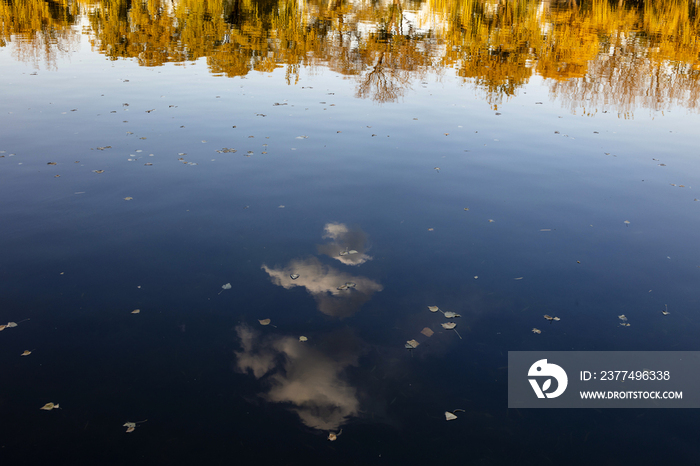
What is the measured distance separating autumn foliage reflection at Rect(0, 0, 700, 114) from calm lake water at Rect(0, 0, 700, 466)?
145 inches

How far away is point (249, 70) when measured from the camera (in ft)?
96.6

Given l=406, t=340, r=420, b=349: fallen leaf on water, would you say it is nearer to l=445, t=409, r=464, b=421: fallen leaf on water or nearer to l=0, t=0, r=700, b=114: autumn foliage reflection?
l=445, t=409, r=464, b=421: fallen leaf on water

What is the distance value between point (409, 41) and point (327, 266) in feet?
112

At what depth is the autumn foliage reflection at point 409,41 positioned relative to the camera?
92.0 ft

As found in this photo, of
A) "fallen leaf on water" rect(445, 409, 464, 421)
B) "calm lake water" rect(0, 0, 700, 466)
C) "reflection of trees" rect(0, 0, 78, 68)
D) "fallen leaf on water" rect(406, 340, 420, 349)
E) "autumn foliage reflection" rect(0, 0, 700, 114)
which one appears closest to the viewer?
"calm lake water" rect(0, 0, 700, 466)

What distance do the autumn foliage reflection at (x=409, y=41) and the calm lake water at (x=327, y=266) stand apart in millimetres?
3692

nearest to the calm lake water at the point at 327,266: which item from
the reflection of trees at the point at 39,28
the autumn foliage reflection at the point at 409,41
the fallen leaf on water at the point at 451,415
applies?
the fallen leaf on water at the point at 451,415

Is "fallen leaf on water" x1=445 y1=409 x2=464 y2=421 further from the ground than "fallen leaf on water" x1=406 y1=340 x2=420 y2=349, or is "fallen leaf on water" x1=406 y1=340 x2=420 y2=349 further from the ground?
"fallen leaf on water" x1=406 y1=340 x2=420 y2=349

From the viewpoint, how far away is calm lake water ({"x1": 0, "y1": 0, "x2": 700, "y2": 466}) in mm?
6637

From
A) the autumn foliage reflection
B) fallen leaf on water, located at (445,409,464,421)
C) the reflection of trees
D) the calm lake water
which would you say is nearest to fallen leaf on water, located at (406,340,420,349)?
the calm lake water

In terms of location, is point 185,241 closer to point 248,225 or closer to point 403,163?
point 248,225

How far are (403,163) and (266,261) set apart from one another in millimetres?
7348

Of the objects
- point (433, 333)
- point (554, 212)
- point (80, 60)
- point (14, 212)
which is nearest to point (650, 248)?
point (554, 212)

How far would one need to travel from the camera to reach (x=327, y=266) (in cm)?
1010
